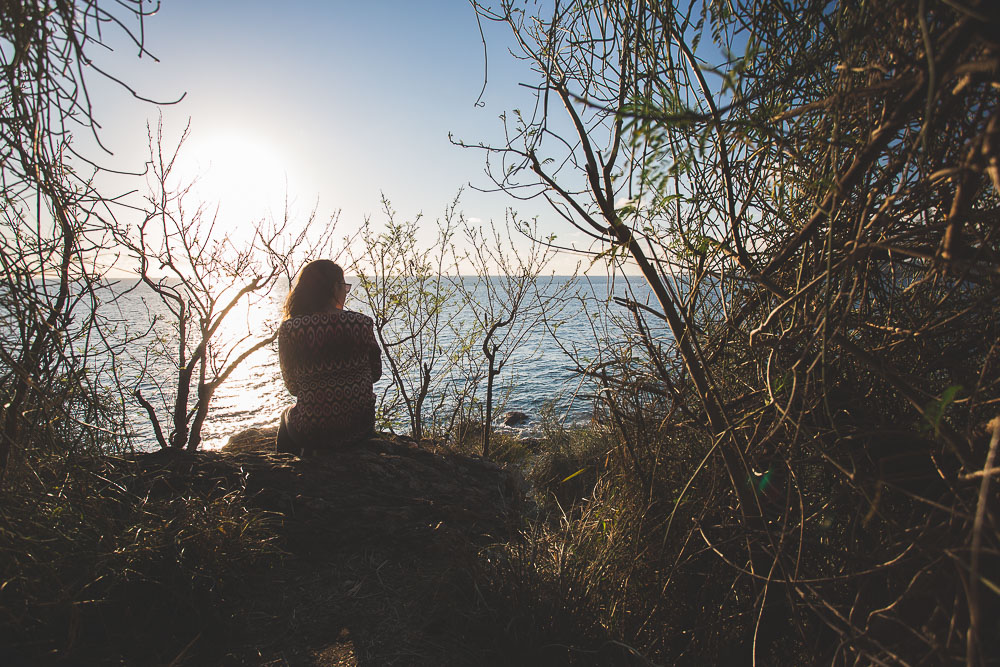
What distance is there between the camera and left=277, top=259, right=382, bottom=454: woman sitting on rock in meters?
3.69

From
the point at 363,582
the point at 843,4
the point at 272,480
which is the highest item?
the point at 843,4

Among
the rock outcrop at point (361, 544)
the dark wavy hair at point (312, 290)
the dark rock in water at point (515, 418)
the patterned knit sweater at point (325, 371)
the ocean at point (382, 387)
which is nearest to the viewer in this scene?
the rock outcrop at point (361, 544)

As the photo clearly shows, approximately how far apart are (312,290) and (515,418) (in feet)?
28.6

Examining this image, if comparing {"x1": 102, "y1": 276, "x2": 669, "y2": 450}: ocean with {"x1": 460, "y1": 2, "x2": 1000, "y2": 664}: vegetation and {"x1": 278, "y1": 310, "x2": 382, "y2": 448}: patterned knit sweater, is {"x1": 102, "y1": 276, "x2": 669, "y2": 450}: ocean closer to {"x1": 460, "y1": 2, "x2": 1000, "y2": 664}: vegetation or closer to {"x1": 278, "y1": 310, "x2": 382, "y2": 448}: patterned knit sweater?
{"x1": 278, "y1": 310, "x2": 382, "y2": 448}: patterned knit sweater

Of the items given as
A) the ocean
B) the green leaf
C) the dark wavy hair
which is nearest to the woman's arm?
the dark wavy hair

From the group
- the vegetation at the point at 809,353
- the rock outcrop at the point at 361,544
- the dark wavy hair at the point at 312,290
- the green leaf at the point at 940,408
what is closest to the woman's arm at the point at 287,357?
the dark wavy hair at the point at 312,290

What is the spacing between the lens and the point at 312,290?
3.80 metres

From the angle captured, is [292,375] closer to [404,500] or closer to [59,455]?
[404,500]

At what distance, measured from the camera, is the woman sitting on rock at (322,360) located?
3686 mm

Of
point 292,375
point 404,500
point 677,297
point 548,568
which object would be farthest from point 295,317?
point 677,297

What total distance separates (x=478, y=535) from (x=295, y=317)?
210 centimetres

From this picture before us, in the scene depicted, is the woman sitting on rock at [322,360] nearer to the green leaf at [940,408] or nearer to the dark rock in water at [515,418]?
the green leaf at [940,408]

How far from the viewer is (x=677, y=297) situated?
1547 mm

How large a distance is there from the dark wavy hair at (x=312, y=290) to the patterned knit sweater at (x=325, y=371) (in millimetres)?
133
